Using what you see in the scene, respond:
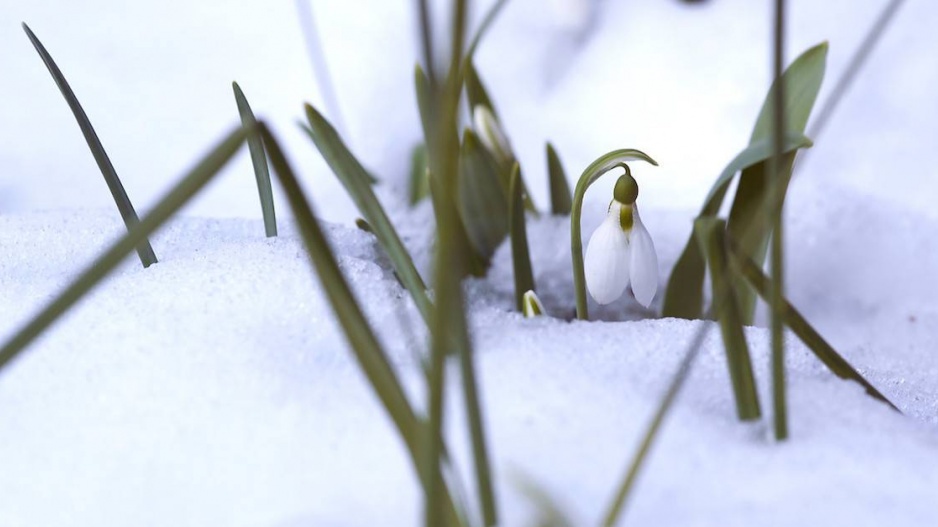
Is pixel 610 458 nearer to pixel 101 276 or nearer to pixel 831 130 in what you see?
pixel 101 276

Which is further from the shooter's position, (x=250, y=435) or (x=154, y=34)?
(x=154, y=34)

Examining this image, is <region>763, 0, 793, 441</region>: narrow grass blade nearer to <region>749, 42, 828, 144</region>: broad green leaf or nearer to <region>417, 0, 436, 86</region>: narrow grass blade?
<region>417, 0, 436, 86</region>: narrow grass blade

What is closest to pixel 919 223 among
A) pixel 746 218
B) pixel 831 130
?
pixel 831 130

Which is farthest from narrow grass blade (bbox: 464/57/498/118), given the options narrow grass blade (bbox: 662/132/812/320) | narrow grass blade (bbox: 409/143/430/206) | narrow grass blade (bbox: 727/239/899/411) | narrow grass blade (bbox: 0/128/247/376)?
narrow grass blade (bbox: 0/128/247/376)

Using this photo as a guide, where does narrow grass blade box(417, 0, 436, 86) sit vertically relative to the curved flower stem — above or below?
above

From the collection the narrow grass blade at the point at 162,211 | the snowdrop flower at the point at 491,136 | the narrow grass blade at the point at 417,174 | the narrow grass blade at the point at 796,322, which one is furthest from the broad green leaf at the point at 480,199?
the narrow grass blade at the point at 162,211

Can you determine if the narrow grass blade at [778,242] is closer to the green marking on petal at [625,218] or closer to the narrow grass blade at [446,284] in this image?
the narrow grass blade at [446,284]

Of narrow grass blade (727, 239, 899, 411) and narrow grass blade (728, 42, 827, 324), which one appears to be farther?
narrow grass blade (728, 42, 827, 324)
